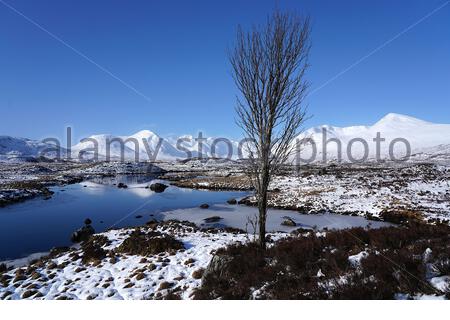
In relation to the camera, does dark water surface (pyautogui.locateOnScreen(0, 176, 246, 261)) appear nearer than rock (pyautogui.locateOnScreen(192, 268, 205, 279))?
No

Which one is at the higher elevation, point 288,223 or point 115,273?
point 115,273

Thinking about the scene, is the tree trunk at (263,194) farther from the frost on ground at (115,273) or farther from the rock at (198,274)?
the rock at (198,274)

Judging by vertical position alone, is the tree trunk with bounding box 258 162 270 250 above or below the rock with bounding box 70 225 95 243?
above

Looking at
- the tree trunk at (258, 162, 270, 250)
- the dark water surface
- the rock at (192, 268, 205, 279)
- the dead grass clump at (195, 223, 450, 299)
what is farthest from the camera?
the dark water surface

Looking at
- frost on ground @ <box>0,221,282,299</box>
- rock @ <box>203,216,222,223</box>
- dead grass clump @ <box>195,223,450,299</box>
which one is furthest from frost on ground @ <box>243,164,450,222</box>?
frost on ground @ <box>0,221,282,299</box>

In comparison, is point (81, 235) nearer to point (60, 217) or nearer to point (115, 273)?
point (60, 217)

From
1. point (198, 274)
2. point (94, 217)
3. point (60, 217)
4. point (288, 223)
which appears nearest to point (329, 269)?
point (198, 274)

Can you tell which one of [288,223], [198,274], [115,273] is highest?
[198,274]

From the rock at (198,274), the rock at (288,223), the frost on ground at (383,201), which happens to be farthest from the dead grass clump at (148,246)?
the frost on ground at (383,201)

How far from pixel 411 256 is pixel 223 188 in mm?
36827

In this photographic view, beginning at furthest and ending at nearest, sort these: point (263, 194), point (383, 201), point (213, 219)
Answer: point (383, 201)
point (213, 219)
point (263, 194)

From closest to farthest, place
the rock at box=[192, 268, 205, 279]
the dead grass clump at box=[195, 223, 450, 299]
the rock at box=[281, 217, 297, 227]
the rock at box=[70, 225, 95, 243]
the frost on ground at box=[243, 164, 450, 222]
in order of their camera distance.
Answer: the dead grass clump at box=[195, 223, 450, 299] < the rock at box=[192, 268, 205, 279] < the rock at box=[70, 225, 95, 243] < the rock at box=[281, 217, 297, 227] < the frost on ground at box=[243, 164, 450, 222]

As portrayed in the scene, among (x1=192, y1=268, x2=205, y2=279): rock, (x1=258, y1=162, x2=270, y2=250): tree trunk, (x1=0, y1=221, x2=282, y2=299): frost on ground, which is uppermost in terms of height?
(x1=258, y1=162, x2=270, y2=250): tree trunk

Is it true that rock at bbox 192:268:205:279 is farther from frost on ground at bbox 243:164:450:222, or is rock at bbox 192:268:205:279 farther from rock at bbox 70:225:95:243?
frost on ground at bbox 243:164:450:222
